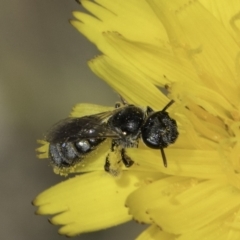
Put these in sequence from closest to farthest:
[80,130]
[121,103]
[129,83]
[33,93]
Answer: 1. [80,130]
2. [129,83]
3. [121,103]
4. [33,93]

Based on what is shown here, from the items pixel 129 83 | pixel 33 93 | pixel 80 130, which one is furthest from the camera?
pixel 33 93

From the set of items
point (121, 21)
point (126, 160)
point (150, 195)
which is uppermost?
point (121, 21)

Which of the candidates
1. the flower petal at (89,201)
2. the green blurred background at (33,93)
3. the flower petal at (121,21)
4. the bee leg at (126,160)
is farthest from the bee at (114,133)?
the green blurred background at (33,93)

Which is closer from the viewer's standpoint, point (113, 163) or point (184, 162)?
point (184, 162)

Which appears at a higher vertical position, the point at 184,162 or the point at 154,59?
the point at 154,59

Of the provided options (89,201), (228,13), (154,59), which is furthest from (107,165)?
(228,13)

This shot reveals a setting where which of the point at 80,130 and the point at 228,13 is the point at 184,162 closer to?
Answer: the point at 80,130

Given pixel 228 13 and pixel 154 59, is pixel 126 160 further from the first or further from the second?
pixel 228 13
